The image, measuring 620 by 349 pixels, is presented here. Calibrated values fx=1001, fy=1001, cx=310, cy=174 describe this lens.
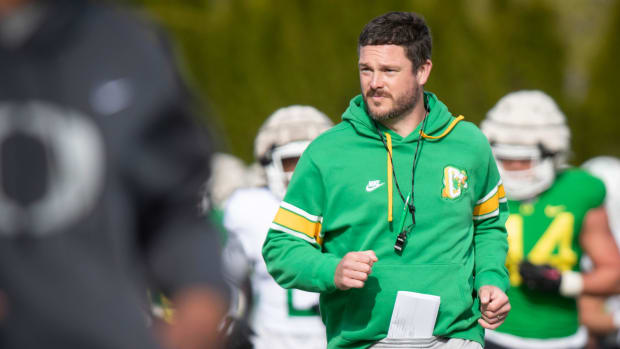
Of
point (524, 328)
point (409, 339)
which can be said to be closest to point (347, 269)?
point (409, 339)

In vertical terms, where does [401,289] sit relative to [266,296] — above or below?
above

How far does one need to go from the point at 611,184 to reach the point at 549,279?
3.39 metres

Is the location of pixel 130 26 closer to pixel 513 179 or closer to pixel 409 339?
pixel 409 339

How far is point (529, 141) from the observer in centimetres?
632

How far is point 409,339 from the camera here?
3.98m

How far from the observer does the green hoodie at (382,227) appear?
157 inches

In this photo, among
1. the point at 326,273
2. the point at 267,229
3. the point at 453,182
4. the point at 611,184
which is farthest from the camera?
the point at 611,184

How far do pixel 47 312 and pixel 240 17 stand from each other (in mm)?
22247

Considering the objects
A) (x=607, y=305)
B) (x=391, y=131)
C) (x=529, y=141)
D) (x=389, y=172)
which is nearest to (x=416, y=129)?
(x=391, y=131)

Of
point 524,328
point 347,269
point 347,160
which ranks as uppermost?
point 347,160

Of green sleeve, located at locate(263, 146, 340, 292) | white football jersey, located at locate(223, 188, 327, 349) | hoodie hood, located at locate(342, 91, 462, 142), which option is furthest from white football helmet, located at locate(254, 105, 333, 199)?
green sleeve, located at locate(263, 146, 340, 292)

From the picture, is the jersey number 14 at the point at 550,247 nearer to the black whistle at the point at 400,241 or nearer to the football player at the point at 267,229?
the football player at the point at 267,229

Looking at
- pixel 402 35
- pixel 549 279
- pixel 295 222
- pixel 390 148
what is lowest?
pixel 549 279

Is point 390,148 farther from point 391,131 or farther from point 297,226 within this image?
point 297,226
